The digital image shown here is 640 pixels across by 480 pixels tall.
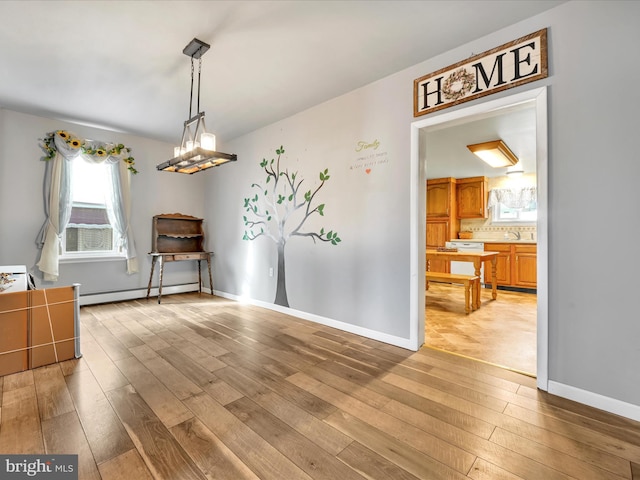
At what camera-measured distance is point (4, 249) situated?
3.73m

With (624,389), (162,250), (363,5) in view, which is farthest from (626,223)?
(162,250)

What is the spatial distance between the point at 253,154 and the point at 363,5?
2.84 meters

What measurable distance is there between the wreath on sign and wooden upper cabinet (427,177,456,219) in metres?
4.80

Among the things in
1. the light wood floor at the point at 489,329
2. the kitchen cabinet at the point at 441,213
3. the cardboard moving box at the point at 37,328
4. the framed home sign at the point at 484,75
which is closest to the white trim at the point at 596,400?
the light wood floor at the point at 489,329

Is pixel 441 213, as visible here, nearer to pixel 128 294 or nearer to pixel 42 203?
pixel 128 294

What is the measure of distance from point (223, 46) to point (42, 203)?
3.51 metres

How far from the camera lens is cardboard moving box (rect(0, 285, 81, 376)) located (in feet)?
7.51

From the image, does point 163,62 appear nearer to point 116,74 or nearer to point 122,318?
point 116,74

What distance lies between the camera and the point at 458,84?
8.05ft

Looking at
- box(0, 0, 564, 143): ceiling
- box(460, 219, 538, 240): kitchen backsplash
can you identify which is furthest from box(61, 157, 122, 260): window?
box(460, 219, 538, 240): kitchen backsplash

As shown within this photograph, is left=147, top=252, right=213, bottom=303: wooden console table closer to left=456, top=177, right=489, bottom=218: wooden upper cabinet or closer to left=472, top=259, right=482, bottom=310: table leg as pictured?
left=472, top=259, right=482, bottom=310: table leg

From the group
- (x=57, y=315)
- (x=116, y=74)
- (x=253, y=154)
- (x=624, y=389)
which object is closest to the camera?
(x=624, y=389)

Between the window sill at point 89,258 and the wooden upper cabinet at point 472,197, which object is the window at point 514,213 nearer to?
the wooden upper cabinet at point 472,197

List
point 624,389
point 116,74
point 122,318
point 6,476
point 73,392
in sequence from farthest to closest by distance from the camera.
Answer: point 122,318, point 116,74, point 73,392, point 624,389, point 6,476
